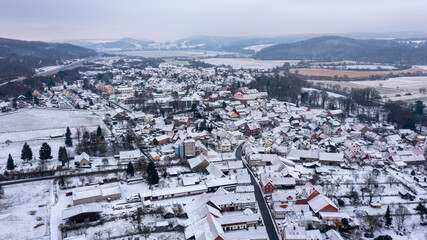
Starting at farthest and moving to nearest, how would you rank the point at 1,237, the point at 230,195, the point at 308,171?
the point at 308,171 < the point at 230,195 < the point at 1,237

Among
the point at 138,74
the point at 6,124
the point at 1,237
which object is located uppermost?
the point at 138,74

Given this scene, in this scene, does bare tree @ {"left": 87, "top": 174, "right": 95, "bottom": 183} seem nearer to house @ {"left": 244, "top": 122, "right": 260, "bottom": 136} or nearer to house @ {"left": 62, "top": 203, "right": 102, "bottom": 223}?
house @ {"left": 62, "top": 203, "right": 102, "bottom": 223}

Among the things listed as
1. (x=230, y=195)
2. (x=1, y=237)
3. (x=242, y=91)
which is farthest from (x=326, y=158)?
(x=242, y=91)

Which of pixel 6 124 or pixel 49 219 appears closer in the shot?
pixel 49 219

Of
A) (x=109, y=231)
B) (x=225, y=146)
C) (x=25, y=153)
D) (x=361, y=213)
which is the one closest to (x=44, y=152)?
(x=25, y=153)

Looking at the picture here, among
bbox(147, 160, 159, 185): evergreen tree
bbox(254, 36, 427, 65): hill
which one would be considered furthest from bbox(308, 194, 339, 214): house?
bbox(254, 36, 427, 65): hill

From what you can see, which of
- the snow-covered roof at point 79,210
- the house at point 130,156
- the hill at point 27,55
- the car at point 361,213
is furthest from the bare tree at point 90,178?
the hill at point 27,55

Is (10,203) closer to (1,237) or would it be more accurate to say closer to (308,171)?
(1,237)
